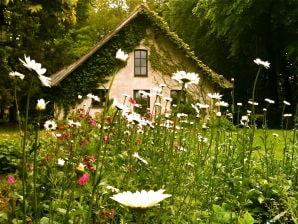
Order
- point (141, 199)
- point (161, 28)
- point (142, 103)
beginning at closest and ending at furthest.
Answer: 1. point (141, 199)
2. point (142, 103)
3. point (161, 28)

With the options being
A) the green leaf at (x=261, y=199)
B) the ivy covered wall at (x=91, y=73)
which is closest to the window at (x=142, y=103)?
the green leaf at (x=261, y=199)

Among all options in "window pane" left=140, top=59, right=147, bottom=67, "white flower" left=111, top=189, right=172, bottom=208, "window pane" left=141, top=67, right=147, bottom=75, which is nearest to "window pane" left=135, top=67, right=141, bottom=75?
"window pane" left=141, top=67, right=147, bottom=75

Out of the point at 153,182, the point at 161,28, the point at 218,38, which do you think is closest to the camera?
the point at 153,182

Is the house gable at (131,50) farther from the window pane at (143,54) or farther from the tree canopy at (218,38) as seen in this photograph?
the tree canopy at (218,38)

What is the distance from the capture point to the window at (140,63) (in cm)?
2150

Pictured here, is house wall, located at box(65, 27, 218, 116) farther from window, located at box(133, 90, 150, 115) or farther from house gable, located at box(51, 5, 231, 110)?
window, located at box(133, 90, 150, 115)

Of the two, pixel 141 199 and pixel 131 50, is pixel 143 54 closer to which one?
pixel 131 50

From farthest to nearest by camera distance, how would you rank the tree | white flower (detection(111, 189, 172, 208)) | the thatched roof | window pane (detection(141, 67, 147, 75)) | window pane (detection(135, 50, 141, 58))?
1. the tree
2. window pane (detection(141, 67, 147, 75))
3. window pane (detection(135, 50, 141, 58))
4. the thatched roof
5. white flower (detection(111, 189, 172, 208))

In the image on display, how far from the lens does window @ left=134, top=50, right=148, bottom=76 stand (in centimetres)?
2150

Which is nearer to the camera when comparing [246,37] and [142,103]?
[142,103]

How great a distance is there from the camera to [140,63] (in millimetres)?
21547

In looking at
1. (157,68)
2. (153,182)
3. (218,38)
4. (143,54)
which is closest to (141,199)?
(153,182)

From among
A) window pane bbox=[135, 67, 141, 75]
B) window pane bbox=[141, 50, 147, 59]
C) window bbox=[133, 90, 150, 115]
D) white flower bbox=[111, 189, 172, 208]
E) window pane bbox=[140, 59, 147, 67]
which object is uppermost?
window pane bbox=[141, 50, 147, 59]

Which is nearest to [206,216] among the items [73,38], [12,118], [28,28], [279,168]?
[279,168]
